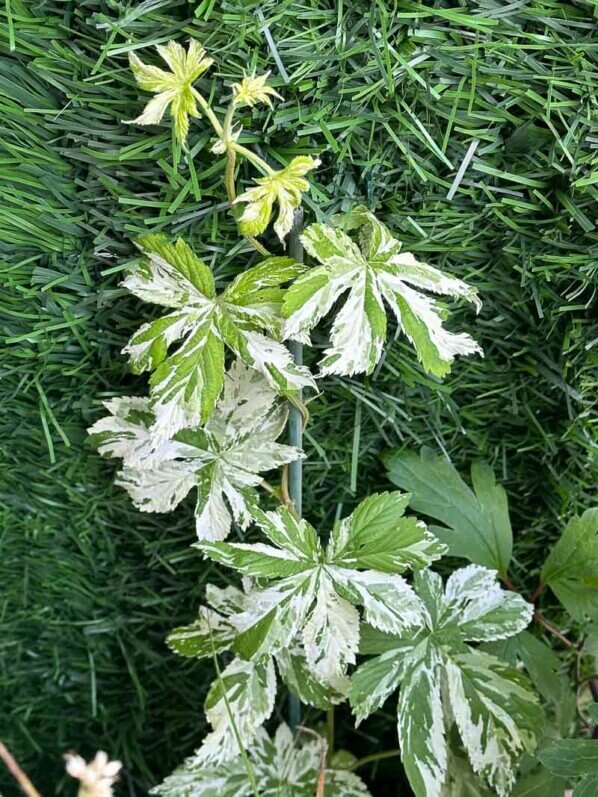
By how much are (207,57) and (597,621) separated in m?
0.62

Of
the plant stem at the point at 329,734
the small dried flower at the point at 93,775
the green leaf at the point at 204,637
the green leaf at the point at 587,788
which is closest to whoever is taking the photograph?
the small dried flower at the point at 93,775

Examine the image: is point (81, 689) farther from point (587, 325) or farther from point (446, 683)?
point (587, 325)

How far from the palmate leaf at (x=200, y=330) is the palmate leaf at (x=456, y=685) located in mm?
278

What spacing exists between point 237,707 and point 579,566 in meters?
0.36

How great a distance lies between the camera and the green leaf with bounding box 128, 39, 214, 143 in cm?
54

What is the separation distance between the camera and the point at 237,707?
75cm

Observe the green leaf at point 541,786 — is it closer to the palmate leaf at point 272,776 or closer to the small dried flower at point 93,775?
the palmate leaf at point 272,776

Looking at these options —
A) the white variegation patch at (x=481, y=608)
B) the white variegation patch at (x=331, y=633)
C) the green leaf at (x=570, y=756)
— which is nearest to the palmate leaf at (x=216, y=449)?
Answer: the white variegation patch at (x=331, y=633)

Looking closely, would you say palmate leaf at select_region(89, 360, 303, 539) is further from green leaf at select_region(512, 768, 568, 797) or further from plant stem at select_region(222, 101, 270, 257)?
green leaf at select_region(512, 768, 568, 797)

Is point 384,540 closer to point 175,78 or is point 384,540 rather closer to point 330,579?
point 330,579

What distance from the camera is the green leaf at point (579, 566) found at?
759 mm

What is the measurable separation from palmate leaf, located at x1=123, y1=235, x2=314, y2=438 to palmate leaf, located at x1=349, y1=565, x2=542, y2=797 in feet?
0.91

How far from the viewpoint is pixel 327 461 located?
2.67 feet

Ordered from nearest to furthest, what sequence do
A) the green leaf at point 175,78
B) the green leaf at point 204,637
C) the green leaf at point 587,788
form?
the green leaf at point 175,78 < the green leaf at point 587,788 < the green leaf at point 204,637
